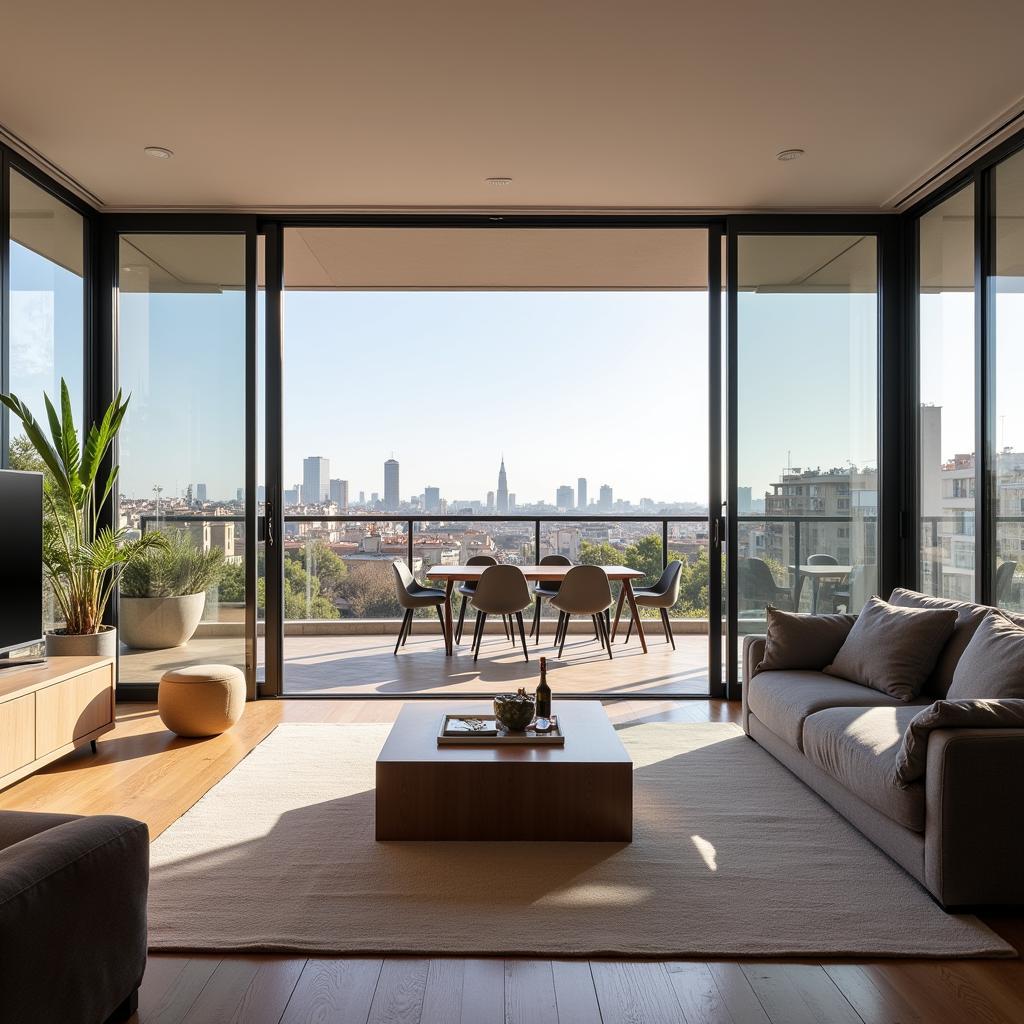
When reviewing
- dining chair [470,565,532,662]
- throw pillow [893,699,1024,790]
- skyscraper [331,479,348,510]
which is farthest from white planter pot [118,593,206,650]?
throw pillow [893,699,1024,790]

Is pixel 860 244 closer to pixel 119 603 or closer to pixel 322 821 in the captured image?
pixel 322 821

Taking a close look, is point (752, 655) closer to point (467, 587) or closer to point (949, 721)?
point (949, 721)

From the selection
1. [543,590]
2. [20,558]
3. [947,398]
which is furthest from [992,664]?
[543,590]

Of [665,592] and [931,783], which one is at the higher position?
[665,592]

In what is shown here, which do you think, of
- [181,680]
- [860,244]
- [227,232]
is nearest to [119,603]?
[181,680]

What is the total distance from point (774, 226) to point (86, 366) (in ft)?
13.4

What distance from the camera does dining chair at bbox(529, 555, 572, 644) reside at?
23.3 feet

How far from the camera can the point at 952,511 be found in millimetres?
4492

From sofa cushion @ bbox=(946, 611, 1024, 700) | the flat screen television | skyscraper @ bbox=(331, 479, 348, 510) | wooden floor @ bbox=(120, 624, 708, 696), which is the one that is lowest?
wooden floor @ bbox=(120, 624, 708, 696)

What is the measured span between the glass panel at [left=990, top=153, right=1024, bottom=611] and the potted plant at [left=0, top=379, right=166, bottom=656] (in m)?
4.31

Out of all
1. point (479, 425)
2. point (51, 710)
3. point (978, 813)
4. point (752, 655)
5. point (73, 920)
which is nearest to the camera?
point (73, 920)

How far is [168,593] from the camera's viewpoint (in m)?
5.16

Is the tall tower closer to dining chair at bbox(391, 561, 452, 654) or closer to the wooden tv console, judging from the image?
dining chair at bbox(391, 561, 452, 654)

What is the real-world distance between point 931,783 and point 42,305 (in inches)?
177
